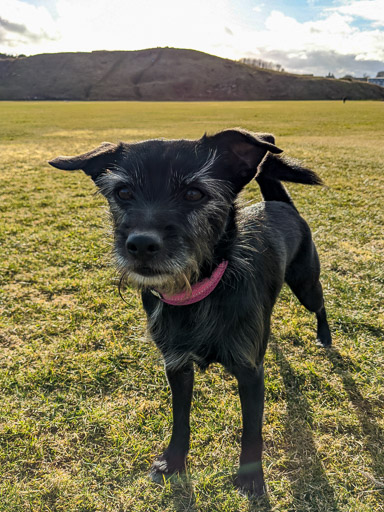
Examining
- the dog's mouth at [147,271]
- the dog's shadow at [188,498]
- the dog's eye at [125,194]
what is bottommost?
the dog's shadow at [188,498]

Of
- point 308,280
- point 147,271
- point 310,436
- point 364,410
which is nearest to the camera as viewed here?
point 147,271

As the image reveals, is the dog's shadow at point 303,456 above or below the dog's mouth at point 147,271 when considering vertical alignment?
below

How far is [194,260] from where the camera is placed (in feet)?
7.39

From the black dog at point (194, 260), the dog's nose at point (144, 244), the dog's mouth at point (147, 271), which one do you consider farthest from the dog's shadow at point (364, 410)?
the dog's nose at point (144, 244)

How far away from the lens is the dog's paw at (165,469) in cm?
259

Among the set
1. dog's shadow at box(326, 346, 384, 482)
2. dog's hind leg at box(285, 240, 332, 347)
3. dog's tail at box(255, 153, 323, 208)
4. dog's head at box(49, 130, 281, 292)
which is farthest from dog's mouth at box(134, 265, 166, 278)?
dog's shadow at box(326, 346, 384, 482)

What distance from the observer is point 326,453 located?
2.74m

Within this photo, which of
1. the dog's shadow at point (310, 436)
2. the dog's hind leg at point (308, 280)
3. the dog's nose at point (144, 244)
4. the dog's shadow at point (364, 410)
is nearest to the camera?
A: the dog's nose at point (144, 244)

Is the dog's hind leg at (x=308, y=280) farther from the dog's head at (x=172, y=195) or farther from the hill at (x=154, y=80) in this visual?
the hill at (x=154, y=80)

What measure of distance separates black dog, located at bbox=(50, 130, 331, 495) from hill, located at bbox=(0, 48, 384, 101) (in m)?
124

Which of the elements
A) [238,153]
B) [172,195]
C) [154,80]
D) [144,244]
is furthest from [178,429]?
[154,80]

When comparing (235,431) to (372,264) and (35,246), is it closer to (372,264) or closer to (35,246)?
(372,264)

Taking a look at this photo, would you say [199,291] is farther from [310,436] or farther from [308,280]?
[308,280]

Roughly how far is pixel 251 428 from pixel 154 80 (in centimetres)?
15950
